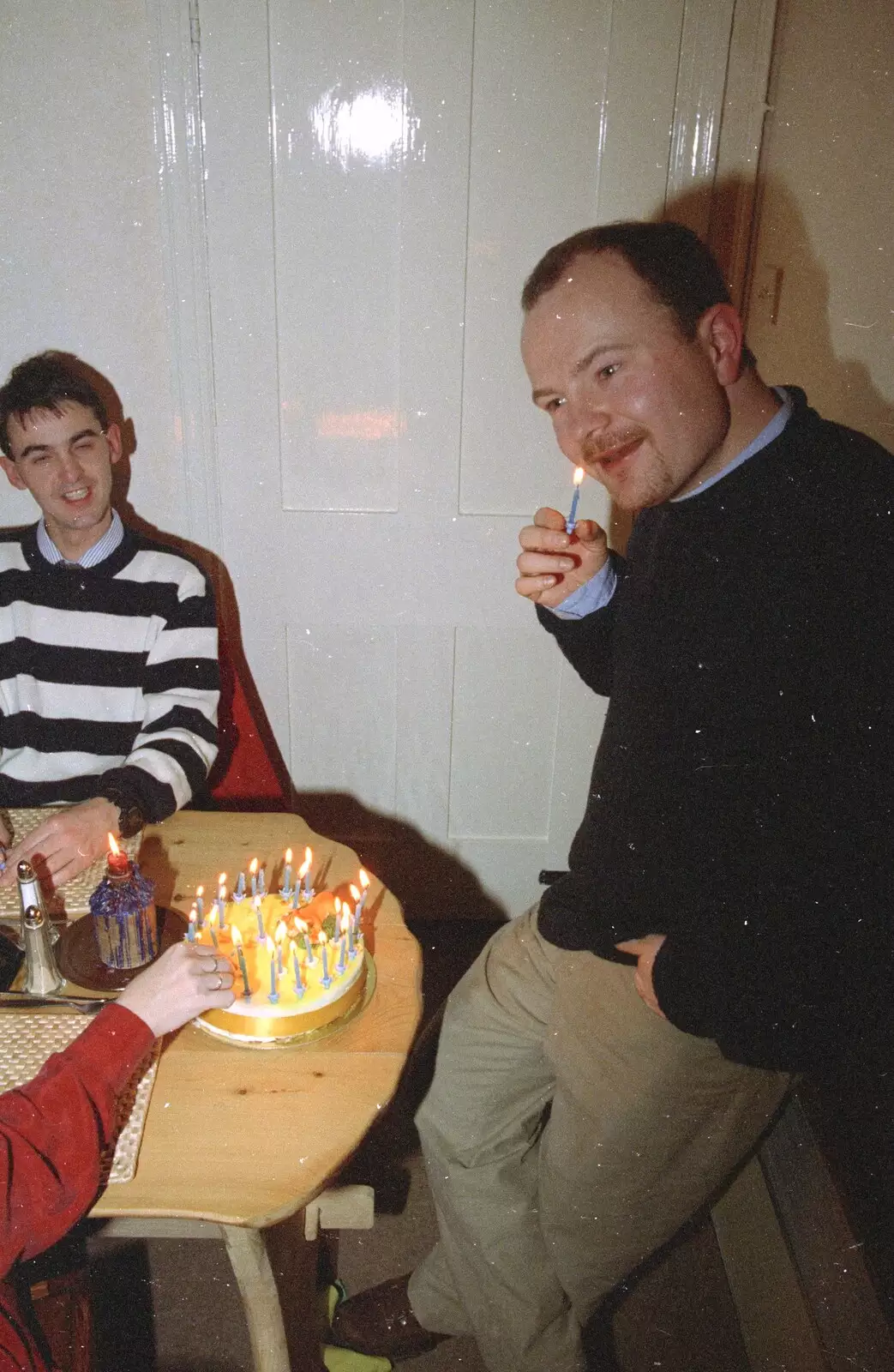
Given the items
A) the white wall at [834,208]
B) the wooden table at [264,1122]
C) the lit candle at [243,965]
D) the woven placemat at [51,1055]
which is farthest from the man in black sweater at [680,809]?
the white wall at [834,208]

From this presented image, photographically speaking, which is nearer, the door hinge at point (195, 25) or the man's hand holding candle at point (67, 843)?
the man's hand holding candle at point (67, 843)

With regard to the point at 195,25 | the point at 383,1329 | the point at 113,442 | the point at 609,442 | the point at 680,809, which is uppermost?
the point at 195,25

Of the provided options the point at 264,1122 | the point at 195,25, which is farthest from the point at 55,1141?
the point at 195,25

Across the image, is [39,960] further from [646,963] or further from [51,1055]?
[646,963]

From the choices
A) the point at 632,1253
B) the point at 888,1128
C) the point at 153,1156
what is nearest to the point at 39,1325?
the point at 153,1156

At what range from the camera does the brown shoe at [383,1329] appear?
1.90m

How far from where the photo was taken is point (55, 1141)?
3.54 feet

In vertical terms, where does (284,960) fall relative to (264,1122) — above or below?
above

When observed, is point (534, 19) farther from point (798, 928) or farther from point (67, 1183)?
point (67, 1183)

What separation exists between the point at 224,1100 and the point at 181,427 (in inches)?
75.4

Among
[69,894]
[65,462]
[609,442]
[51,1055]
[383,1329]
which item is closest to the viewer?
[51,1055]

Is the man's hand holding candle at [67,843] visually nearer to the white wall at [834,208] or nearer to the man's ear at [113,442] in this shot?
the man's ear at [113,442]

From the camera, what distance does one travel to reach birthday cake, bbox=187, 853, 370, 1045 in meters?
1.31

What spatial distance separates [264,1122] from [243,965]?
0.21 meters
